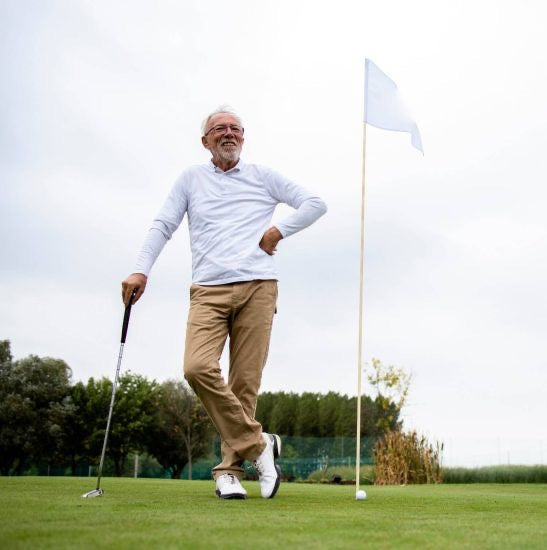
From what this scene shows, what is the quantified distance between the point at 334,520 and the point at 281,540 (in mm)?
732

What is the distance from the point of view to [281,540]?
2.46 metres

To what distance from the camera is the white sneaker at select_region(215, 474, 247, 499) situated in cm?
442

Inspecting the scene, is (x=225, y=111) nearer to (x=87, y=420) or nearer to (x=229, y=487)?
(x=229, y=487)

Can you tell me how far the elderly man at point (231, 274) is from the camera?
4.58 m

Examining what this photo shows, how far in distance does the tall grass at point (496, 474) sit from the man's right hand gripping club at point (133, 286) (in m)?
10.6

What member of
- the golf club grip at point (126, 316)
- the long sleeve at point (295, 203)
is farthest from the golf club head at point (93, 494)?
the long sleeve at point (295, 203)

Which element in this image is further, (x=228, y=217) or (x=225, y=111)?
(x=225, y=111)

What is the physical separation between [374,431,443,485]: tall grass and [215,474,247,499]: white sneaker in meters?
9.58

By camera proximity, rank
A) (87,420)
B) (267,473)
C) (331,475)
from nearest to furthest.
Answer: (267,473), (331,475), (87,420)

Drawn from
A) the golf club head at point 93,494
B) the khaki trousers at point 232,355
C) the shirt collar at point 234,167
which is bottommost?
the golf club head at point 93,494

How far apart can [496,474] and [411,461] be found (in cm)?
174

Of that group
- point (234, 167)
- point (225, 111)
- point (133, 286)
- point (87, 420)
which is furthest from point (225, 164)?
point (87, 420)

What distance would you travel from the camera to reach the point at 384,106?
6.30 m

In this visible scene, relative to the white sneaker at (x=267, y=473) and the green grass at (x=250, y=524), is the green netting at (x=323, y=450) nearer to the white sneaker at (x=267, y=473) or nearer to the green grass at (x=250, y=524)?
the white sneaker at (x=267, y=473)
